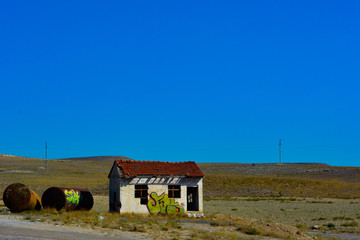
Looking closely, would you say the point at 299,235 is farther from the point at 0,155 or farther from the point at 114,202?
the point at 0,155

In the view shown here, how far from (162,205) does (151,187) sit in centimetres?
142

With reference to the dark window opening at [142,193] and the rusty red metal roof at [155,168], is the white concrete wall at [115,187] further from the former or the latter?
the dark window opening at [142,193]

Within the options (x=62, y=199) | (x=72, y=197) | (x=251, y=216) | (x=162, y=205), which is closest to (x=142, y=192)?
(x=162, y=205)

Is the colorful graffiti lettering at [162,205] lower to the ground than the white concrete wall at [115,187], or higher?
lower

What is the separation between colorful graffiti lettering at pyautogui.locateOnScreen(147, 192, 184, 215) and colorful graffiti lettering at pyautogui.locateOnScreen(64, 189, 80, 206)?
480 centimetres

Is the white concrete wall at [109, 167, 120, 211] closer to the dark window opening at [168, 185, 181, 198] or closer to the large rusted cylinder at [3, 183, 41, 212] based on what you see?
the dark window opening at [168, 185, 181, 198]

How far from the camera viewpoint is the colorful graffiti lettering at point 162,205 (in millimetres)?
32031

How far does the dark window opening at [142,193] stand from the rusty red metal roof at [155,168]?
3.14ft

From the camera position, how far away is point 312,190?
2704 inches

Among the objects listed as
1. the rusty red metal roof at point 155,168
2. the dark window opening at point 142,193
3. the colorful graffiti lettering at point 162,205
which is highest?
the rusty red metal roof at point 155,168

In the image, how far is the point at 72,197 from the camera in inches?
1241

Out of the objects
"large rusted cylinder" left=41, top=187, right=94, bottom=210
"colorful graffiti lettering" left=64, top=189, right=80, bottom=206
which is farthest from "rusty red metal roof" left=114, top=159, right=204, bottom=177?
"large rusted cylinder" left=41, top=187, right=94, bottom=210

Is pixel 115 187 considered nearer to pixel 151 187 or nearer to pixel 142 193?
pixel 142 193

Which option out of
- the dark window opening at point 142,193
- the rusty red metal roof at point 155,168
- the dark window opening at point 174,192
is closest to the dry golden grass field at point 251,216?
the dark window opening at point 142,193
